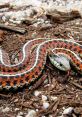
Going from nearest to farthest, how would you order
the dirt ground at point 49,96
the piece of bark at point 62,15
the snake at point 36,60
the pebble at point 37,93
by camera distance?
the dirt ground at point 49,96
the pebble at point 37,93
the snake at point 36,60
the piece of bark at point 62,15

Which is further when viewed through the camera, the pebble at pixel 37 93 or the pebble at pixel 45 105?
the pebble at pixel 37 93

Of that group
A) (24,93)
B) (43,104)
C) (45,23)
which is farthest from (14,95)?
(45,23)

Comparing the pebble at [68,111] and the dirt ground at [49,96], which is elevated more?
the dirt ground at [49,96]

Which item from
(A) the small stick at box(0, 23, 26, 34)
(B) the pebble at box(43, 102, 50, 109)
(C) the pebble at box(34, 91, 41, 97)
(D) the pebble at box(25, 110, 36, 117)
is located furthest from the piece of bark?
(D) the pebble at box(25, 110, 36, 117)

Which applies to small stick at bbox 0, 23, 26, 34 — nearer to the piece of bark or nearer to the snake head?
the piece of bark

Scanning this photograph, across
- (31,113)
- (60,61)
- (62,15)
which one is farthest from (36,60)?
(62,15)

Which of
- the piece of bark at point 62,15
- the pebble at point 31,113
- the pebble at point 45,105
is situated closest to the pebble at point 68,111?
the pebble at point 45,105

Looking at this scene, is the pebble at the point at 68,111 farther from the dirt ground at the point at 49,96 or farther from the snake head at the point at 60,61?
the snake head at the point at 60,61

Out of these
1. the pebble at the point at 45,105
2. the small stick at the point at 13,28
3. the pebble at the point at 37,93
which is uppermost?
the small stick at the point at 13,28

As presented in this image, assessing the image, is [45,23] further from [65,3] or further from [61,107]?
[61,107]
